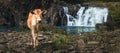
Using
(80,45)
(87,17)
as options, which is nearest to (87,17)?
(87,17)

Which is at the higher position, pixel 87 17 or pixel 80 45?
pixel 87 17

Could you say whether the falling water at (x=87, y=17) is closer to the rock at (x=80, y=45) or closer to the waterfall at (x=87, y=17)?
the waterfall at (x=87, y=17)

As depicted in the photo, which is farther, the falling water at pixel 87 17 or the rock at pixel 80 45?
the falling water at pixel 87 17

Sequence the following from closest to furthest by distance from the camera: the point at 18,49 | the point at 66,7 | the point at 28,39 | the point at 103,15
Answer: the point at 18,49 → the point at 28,39 → the point at 103,15 → the point at 66,7

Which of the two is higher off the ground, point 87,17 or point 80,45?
point 87,17

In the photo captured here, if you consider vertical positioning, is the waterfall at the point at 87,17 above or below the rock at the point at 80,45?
above

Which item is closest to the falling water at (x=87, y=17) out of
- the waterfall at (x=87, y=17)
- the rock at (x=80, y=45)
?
the waterfall at (x=87, y=17)

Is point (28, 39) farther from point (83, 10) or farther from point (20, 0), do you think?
point (20, 0)

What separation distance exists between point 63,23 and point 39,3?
3.22 metres

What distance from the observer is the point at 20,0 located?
88.0ft

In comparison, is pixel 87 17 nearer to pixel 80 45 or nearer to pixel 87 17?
pixel 87 17

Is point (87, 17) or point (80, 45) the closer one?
point (80, 45)

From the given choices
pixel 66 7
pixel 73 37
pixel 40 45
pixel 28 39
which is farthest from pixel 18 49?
pixel 66 7

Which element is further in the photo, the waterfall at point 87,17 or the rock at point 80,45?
the waterfall at point 87,17
